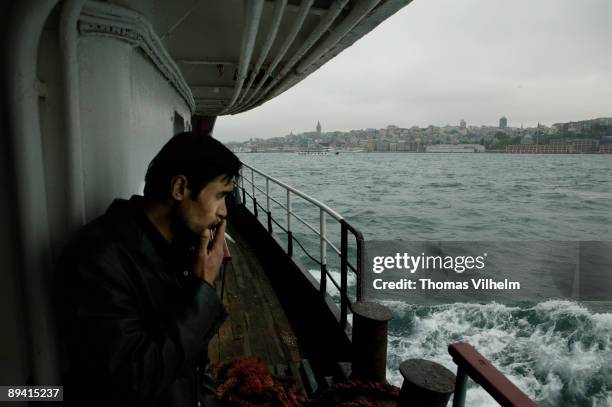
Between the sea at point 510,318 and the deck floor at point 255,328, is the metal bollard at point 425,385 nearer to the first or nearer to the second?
the deck floor at point 255,328

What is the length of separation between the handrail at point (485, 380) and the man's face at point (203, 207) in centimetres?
107

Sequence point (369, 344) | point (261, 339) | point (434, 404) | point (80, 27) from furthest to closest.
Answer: point (261, 339)
point (369, 344)
point (434, 404)
point (80, 27)

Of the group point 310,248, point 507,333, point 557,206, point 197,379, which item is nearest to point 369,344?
point 197,379

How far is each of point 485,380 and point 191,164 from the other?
49.4 inches

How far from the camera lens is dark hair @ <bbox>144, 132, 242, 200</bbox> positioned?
4.22ft

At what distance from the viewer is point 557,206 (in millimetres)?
31578

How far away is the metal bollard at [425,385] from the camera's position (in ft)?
6.54

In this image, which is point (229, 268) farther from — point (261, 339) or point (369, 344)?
point (369, 344)

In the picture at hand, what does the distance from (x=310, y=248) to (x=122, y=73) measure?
15785mm

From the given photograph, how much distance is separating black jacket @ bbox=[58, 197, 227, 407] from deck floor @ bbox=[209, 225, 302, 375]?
7.55ft

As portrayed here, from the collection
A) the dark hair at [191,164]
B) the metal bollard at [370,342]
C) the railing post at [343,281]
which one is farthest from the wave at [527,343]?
the dark hair at [191,164]

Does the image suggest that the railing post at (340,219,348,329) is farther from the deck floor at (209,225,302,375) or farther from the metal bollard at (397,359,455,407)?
the metal bollard at (397,359,455,407)

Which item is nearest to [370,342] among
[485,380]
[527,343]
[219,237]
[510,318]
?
[485,380]

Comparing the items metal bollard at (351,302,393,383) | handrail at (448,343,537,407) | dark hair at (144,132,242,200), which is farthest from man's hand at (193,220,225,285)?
metal bollard at (351,302,393,383)
